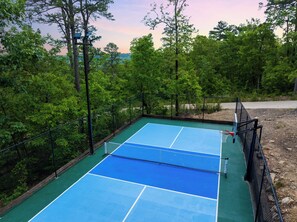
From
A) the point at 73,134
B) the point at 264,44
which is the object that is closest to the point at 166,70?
the point at 73,134

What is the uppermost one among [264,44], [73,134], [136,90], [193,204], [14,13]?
[264,44]

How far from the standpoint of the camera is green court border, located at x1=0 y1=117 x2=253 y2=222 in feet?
17.9

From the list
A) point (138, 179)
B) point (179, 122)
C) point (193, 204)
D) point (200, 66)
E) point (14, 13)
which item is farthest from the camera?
point (200, 66)

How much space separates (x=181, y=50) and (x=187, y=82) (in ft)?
7.59

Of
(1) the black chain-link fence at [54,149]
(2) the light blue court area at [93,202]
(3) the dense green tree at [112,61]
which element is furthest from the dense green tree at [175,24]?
(3) the dense green tree at [112,61]

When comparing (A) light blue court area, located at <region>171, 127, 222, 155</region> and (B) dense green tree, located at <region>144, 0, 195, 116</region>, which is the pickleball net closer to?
(A) light blue court area, located at <region>171, 127, 222, 155</region>

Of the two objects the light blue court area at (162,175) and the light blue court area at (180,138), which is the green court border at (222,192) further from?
the light blue court area at (180,138)

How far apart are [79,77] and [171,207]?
11613 millimetres

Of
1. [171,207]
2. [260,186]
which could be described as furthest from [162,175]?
[260,186]

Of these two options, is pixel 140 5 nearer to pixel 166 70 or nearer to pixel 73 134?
pixel 166 70

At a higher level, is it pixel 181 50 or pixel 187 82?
pixel 181 50

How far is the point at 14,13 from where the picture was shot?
618 centimetres

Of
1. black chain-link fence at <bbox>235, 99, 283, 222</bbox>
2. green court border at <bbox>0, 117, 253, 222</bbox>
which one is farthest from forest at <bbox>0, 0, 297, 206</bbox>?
black chain-link fence at <bbox>235, 99, 283, 222</bbox>

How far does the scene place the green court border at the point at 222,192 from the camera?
5.47 meters
